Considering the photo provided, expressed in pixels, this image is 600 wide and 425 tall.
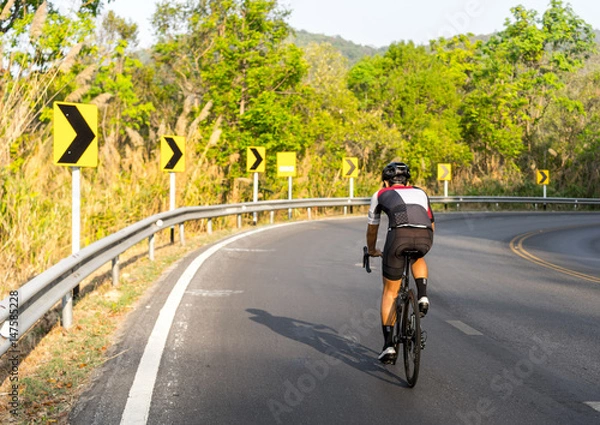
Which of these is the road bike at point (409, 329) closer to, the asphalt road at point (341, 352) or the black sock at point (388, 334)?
the black sock at point (388, 334)

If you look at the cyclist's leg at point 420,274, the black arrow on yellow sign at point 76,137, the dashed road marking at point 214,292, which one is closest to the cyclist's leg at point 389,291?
the cyclist's leg at point 420,274

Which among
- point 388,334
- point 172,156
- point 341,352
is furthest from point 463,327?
point 172,156

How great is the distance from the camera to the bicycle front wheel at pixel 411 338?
211 inches

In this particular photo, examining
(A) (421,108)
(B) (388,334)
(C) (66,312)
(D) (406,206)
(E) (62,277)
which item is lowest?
(C) (66,312)

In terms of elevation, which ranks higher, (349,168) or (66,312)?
(349,168)

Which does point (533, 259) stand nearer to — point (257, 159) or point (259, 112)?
point (257, 159)

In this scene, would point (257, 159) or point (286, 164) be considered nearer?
point (257, 159)

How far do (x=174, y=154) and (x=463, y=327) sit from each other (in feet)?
31.5

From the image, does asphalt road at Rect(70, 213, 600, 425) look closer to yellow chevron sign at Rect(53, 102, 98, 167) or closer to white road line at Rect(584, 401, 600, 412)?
white road line at Rect(584, 401, 600, 412)

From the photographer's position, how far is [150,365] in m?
5.94

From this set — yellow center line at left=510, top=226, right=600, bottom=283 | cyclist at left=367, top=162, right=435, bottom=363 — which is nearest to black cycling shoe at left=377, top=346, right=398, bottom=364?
cyclist at left=367, top=162, right=435, bottom=363

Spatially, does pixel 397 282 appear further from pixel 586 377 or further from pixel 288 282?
pixel 288 282

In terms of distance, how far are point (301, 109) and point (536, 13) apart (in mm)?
26608

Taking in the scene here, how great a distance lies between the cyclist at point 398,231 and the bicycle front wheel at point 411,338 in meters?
0.09
